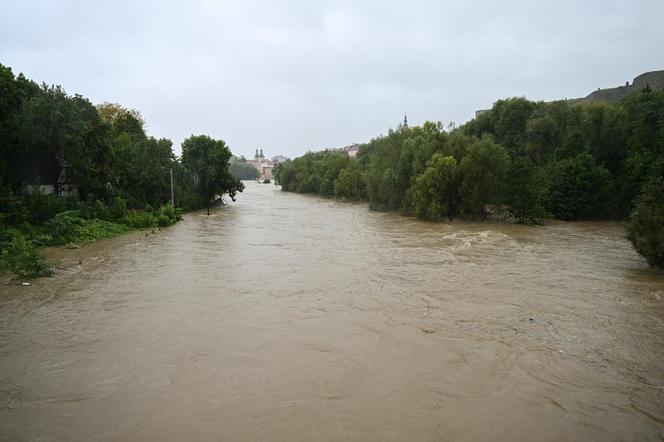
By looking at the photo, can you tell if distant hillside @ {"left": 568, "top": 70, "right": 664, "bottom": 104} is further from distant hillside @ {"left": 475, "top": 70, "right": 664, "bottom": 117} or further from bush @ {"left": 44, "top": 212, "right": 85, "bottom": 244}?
bush @ {"left": 44, "top": 212, "right": 85, "bottom": 244}

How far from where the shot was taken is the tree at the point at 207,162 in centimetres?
4528

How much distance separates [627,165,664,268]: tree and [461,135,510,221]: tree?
1499cm

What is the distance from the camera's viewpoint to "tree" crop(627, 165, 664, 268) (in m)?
12.9

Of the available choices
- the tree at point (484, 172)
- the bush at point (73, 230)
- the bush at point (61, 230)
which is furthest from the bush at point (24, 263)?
the tree at point (484, 172)

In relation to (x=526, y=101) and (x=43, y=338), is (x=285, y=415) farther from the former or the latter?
(x=526, y=101)

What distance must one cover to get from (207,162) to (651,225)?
41.3m

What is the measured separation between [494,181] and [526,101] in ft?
59.7

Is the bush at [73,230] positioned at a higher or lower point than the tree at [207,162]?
lower

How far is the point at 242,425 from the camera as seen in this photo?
5184 millimetres

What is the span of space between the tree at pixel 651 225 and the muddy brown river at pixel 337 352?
857mm

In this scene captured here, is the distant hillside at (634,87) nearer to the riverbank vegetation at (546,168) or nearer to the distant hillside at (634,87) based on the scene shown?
the distant hillside at (634,87)

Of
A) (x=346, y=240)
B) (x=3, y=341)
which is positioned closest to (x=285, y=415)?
(x=3, y=341)

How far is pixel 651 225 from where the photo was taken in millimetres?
13156

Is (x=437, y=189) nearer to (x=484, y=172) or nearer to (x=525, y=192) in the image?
(x=484, y=172)
